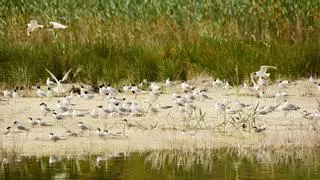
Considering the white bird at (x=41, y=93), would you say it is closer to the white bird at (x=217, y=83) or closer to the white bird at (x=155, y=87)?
the white bird at (x=155, y=87)

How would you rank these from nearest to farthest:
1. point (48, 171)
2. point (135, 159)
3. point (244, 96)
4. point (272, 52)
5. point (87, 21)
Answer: point (48, 171), point (135, 159), point (244, 96), point (272, 52), point (87, 21)

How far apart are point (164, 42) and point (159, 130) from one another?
578 cm

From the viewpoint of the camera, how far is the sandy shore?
439 inches

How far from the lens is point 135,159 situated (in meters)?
10.5

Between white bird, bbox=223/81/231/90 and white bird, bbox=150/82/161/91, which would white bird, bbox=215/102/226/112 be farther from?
white bird, bbox=223/81/231/90

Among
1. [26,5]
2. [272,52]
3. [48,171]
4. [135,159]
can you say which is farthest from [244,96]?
[26,5]

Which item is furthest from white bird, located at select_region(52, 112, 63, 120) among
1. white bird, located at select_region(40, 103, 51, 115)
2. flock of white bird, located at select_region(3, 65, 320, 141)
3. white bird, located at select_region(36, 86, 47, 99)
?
white bird, located at select_region(36, 86, 47, 99)

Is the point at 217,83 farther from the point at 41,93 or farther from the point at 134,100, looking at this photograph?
the point at 41,93

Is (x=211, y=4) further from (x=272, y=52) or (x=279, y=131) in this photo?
(x=279, y=131)

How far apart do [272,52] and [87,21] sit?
4.50 m

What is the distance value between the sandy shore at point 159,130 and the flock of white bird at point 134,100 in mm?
65

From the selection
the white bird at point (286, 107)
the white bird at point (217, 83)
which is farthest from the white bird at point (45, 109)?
the white bird at point (217, 83)

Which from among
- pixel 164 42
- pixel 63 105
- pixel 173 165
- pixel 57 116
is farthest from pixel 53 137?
pixel 164 42

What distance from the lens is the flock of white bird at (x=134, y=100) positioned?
12.5 m
